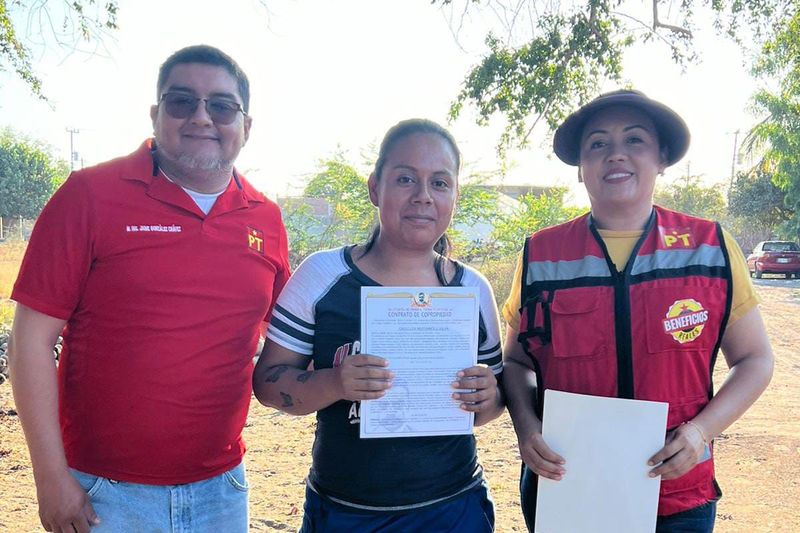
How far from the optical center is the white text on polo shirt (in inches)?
92.3

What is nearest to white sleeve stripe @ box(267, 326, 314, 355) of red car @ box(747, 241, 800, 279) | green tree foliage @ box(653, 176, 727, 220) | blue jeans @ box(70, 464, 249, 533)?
blue jeans @ box(70, 464, 249, 533)

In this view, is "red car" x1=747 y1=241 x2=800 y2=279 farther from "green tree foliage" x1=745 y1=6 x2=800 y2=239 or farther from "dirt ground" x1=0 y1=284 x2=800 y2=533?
"dirt ground" x1=0 y1=284 x2=800 y2=533

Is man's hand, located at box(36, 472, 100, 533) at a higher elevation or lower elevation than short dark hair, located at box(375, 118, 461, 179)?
lower

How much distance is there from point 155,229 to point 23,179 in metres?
48.7

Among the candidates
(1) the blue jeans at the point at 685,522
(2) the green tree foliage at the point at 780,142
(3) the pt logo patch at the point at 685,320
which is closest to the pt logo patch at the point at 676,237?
(3) the pt logo patch at the point at 685,320

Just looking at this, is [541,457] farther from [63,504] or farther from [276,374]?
[63,504]

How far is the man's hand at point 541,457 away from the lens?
220cm

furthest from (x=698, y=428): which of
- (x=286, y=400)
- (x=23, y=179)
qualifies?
(x=23, y=179)

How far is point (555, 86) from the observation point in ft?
27.9

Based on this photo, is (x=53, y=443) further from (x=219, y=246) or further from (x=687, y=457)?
(x=687, y=457)

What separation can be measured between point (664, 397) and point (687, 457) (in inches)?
8.5

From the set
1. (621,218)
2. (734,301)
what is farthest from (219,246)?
(734,301)

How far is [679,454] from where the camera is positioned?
81.8 inches

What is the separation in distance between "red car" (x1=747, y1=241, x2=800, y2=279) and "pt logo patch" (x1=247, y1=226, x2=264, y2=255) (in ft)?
97.7
